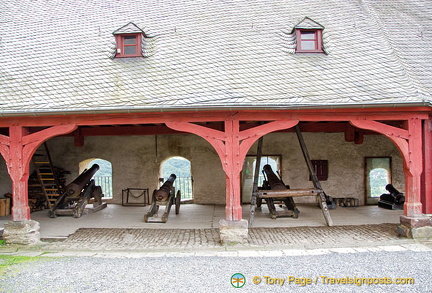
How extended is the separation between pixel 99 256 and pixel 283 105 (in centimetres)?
483

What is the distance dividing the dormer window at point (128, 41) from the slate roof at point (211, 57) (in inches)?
10.6

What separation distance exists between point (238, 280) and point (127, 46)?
7.01 m

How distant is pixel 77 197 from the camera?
33.9 ft

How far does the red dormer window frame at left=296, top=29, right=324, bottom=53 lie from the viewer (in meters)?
8.88

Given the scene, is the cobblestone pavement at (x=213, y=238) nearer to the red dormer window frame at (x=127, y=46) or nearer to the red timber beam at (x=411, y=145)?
the red timber beam at (x=411, y=145)

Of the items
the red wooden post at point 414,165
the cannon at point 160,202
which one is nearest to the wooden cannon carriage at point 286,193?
the red wooden post at point 414,165

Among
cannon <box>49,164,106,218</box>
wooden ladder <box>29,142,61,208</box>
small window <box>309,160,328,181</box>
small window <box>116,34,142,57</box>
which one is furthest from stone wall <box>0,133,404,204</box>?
small window <box>116,34,142,57</box>

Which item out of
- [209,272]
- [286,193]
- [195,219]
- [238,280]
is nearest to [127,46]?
[195,219]

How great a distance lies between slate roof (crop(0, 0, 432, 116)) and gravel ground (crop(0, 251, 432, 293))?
3022mm

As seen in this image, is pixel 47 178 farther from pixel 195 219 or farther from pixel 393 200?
pixel 393 200

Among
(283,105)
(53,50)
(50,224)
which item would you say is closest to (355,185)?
(283,105)

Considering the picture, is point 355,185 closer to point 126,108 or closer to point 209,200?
point 209,200

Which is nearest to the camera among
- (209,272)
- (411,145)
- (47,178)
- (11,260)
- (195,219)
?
(209,272)

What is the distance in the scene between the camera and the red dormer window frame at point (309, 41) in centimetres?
888
